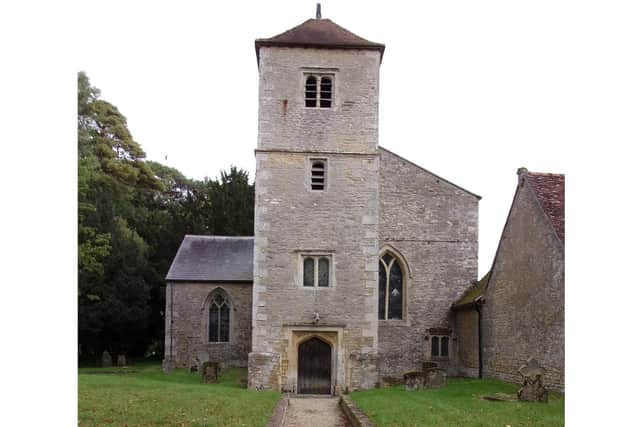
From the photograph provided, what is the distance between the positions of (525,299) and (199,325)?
14718 mm

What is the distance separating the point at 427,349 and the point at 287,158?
9.15m

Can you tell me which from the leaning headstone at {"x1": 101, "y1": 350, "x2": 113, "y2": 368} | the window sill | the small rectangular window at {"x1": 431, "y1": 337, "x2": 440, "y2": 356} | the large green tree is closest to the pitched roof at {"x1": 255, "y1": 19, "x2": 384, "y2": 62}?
the large green tree

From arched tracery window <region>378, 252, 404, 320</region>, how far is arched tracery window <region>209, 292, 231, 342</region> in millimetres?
7338

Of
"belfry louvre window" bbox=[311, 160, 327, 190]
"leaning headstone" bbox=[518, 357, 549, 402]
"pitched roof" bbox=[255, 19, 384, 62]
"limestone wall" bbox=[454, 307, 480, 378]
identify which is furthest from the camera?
"limestone wall" bbox=[454, 307, 480, 378]

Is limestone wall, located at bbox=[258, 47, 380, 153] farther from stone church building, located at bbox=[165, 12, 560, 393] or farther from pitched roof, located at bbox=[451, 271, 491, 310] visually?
pitched roof, located at bbox=[451, 271, 491, 310]

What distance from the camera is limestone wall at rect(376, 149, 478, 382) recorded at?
938 inches

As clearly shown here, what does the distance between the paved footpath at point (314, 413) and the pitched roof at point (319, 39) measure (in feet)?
36.0

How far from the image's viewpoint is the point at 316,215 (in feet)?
66.0

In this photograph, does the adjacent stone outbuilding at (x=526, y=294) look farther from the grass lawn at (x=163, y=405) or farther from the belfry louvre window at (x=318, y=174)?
the grass lawn at (x=163, y=405)

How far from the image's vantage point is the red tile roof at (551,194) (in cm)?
1589

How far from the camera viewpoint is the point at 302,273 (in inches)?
782

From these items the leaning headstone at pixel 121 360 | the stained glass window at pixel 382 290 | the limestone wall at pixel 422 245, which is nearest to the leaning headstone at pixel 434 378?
the limestone wall at pixel 422 245

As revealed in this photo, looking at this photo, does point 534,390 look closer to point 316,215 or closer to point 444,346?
point 316,215

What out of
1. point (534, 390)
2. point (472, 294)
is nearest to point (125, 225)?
point (472, 294)
